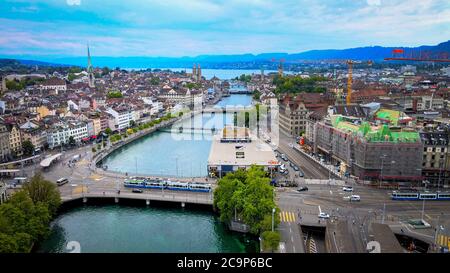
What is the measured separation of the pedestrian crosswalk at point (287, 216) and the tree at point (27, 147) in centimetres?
970

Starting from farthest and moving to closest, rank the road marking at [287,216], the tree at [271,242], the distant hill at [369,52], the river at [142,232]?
the distant hill at [369,52] < the road marking at [287,216] < the river at [142,232] < the tree at [271,242]

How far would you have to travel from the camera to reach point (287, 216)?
308 inches

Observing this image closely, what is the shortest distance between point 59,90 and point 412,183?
83.3 feet

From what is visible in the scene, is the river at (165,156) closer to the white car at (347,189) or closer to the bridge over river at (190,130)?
the bridge over river at (190,130)

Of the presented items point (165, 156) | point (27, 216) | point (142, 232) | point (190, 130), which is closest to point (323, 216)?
point (142, 232)

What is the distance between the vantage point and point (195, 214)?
891 cm

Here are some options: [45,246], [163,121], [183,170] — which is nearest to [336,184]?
[183,170]

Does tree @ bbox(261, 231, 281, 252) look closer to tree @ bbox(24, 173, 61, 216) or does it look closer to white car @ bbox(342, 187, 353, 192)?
white car @ bbox(342, 187, 353, 192)

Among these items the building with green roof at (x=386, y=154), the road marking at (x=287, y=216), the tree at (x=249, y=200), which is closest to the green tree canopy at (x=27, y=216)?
the tree at (x=249, y=200)

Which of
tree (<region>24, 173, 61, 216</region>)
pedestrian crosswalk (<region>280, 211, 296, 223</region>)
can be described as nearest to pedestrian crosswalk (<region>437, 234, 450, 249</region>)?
pedestrian crosswalk (<region>280, 211, 296, 223</region>)

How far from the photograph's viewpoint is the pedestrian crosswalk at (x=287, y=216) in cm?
760

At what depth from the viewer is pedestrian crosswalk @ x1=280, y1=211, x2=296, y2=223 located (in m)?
7.60

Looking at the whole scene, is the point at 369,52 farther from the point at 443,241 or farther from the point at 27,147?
the point at 27,147
